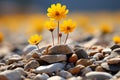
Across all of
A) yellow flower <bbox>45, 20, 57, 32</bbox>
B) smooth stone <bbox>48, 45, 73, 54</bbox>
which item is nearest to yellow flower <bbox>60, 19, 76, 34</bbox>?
yellow flower <bbox>45, 20, 57, 32</bbox>

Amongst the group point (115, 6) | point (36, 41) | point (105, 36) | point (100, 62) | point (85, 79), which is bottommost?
point (85, 79)

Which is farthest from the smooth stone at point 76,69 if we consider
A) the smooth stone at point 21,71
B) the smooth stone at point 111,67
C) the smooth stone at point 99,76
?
→ the smooth stone at point 21,71

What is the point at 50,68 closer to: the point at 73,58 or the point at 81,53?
the point at 73,58

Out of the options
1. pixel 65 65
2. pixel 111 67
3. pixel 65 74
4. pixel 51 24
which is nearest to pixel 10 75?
pixel 65 74

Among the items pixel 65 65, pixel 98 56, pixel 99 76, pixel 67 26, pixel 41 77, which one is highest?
pixel 67 26

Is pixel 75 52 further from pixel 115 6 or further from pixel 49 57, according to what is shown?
pixel 115 6

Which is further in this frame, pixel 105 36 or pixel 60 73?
pixel 105 36

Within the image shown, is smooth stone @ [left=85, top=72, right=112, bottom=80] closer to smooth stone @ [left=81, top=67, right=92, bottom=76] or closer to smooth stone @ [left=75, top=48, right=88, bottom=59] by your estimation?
smooth stone @ [left=81, top=67, right=92, bottom=76]

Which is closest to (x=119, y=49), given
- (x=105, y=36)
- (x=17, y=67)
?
(x=17, y=67)
